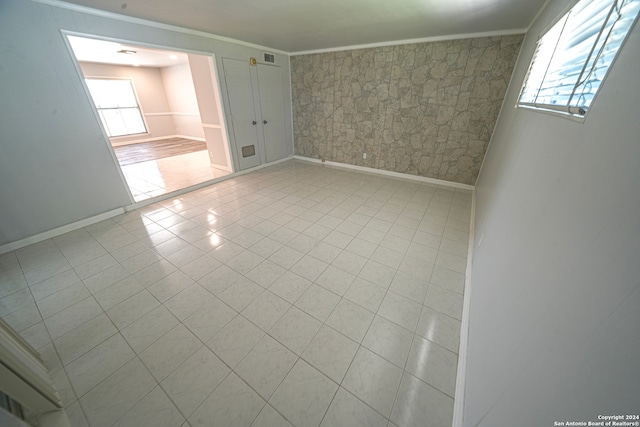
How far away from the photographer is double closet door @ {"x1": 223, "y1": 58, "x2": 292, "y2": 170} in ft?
14.3

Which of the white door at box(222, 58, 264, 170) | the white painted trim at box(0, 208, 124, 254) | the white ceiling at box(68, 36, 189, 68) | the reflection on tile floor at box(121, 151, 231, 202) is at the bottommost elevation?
the white painted trim at box(0, 208, 124, 254)

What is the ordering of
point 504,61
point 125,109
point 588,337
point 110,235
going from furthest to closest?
1. point 125,109
2. point 504,61
3. point 110,235
4. point 588,337

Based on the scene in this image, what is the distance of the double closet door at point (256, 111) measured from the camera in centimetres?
434

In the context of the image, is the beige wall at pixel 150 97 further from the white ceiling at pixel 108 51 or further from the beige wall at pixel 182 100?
the white ceiling at pixel 108 51

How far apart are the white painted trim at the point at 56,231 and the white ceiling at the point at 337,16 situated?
246cm

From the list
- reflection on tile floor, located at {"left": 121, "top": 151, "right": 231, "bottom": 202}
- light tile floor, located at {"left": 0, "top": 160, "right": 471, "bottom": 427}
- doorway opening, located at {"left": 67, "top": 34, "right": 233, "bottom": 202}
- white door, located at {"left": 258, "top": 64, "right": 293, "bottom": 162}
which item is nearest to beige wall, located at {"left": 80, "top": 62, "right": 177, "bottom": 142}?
doorway opening, located at {"left": 67, "top": 34, "right": 233, "bottom": 202}

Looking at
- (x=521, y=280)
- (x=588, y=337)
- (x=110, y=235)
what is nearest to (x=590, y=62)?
(x=521, y=280)

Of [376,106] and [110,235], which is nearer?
[110,235]

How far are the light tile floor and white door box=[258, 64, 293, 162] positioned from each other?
286cm

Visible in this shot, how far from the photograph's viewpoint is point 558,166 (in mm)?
993

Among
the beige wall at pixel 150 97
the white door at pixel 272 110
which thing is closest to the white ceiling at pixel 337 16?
the white door at pixel 272 110

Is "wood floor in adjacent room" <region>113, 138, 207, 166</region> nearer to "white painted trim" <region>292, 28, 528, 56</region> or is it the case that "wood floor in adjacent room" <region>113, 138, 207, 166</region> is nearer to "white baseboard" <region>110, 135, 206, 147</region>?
"white baseboard" <region>110, 135, 206, 147</region>

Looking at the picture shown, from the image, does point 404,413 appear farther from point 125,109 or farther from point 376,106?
point 125,109

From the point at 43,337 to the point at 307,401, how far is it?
77.8 inches
